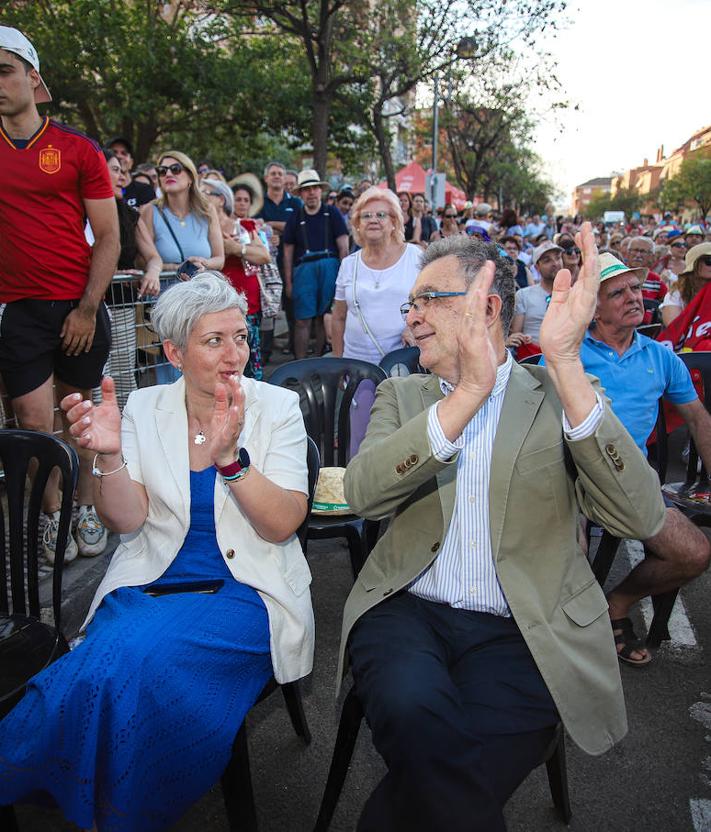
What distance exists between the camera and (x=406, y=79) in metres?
17.5

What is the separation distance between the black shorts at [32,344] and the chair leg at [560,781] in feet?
9.68

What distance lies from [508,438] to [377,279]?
2.64 m

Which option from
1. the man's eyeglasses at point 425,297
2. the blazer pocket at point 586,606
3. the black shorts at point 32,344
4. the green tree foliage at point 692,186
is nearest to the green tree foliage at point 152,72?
the black shorts at point 32,344

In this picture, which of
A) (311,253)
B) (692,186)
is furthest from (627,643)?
(692,186)

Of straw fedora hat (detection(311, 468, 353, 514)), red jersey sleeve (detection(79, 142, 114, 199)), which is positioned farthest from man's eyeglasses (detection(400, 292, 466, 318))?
red jersey sleeve (detection(79, 142, 114, 199))

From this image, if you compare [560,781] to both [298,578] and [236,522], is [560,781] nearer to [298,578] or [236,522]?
[298,578]

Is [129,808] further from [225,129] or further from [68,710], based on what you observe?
[225,129]

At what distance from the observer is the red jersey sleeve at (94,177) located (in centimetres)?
329

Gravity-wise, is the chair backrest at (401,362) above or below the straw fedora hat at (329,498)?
above

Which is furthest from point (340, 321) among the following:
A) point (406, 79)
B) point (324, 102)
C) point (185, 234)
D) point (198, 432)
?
point (406, 79)

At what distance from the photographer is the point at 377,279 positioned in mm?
4344

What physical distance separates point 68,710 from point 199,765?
1.23ft

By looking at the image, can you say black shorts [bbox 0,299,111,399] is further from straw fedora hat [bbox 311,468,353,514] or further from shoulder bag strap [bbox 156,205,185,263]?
straw fedora hat [bbox 311,468,353,514]

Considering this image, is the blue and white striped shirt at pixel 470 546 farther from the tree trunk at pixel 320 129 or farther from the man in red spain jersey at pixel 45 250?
the tree trunk at pixel 320 129
